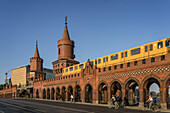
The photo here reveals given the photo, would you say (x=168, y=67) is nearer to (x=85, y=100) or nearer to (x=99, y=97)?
(x=99, y=97)

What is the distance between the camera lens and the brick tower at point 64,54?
67.0 m

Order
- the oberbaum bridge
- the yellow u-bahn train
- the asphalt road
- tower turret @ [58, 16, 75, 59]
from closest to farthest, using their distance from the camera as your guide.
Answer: the asphalt road
the oberbaum bridge
the yellow u-bahn train
tower turret @ [58, 16, 75, 59]

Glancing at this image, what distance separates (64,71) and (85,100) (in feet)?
50.9

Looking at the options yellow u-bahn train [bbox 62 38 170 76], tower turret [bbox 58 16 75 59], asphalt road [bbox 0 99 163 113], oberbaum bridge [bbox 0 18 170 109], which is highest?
tower turret [bbox 58 16 75 59]

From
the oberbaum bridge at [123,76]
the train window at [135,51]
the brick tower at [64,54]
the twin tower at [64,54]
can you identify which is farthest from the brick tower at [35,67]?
the train window at [135,51]

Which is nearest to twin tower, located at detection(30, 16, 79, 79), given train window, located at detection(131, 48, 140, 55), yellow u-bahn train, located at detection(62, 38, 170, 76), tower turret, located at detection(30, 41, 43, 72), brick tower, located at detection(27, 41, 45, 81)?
brick tower, located at detection(27, 41, 45, 81)

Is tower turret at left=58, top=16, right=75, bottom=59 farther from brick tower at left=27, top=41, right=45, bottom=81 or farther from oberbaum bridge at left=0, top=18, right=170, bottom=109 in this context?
brick tower at left=27, top=41, right=45, bottom=81

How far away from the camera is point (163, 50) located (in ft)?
95.8

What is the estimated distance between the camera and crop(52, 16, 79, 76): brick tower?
220 ft

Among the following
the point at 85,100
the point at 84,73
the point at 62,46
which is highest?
the point at 62,46

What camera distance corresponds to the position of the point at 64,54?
223ft

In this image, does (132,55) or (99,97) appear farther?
(99,97)

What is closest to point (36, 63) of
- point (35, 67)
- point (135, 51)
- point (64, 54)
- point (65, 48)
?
point (35, 67)

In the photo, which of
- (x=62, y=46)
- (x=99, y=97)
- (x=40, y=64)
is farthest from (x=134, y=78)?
(x=40, y=64)
